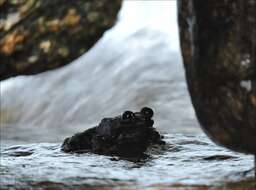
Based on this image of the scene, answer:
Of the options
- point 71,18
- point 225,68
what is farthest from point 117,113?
point 225,68

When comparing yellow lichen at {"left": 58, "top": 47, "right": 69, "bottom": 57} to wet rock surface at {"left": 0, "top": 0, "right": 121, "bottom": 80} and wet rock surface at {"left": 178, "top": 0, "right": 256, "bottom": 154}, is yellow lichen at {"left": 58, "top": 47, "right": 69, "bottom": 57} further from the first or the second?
wet rock surface at {"left": 178, "top": 0, "right": 256, "bottom": 154}

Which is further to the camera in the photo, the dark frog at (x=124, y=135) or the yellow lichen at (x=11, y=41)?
the yellow lichen at (x=11, y=41)

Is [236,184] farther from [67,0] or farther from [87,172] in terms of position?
[67,0]

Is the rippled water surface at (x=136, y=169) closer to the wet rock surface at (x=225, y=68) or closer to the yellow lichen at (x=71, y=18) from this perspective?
the wet rock surface at (x=225, y=68)

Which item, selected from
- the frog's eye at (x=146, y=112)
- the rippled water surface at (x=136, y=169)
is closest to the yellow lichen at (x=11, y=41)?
the rippled water surface at (x=136, y=169)

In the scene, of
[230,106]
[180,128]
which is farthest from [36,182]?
Answer: [180,128]

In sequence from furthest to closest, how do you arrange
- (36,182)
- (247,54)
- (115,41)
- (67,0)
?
(115,41)
(67,0)
(36,182)
(247,54)
